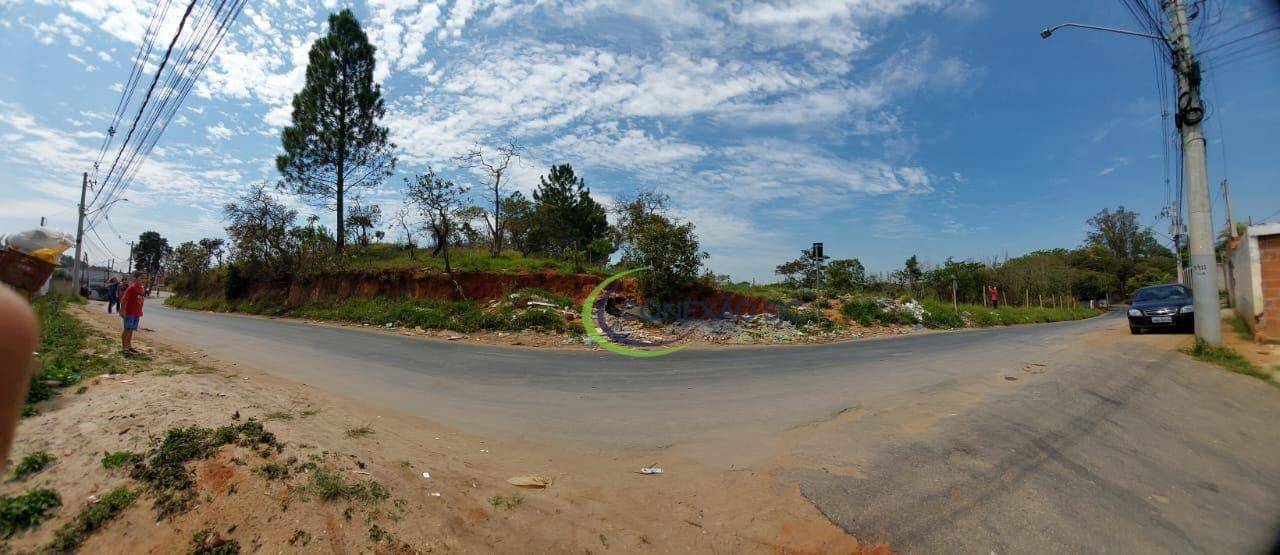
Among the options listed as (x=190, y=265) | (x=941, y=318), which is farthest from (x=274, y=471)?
(x=190, y=265)

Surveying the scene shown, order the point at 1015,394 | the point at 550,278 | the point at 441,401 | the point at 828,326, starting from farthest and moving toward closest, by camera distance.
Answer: the point at 550,278, the point at 828,326, the point at 441,401, the point at 1015,394

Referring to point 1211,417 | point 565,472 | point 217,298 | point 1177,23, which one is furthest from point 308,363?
point 217,298

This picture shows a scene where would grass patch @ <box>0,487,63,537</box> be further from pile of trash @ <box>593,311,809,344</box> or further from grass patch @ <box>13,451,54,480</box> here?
pile of trash @ <box>593,311,809,344</box>

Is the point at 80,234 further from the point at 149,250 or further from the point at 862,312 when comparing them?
the point at 149,250

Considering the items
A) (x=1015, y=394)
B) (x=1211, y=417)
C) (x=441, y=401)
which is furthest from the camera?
(x=441, y=401)

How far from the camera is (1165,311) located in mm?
11695

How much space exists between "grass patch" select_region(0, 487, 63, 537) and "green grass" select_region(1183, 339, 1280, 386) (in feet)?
42.7

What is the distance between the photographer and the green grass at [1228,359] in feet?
24.2

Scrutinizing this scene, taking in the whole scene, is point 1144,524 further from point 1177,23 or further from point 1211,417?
point 1177,23

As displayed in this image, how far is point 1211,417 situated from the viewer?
18.9 ft

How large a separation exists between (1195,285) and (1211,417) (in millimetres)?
5687

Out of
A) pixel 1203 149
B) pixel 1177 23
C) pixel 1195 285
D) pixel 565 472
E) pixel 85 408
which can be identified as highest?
pixel 1177 23

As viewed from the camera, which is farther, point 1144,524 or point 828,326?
point 828,326

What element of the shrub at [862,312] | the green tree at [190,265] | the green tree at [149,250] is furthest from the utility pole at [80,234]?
the green tree at [149,250]
